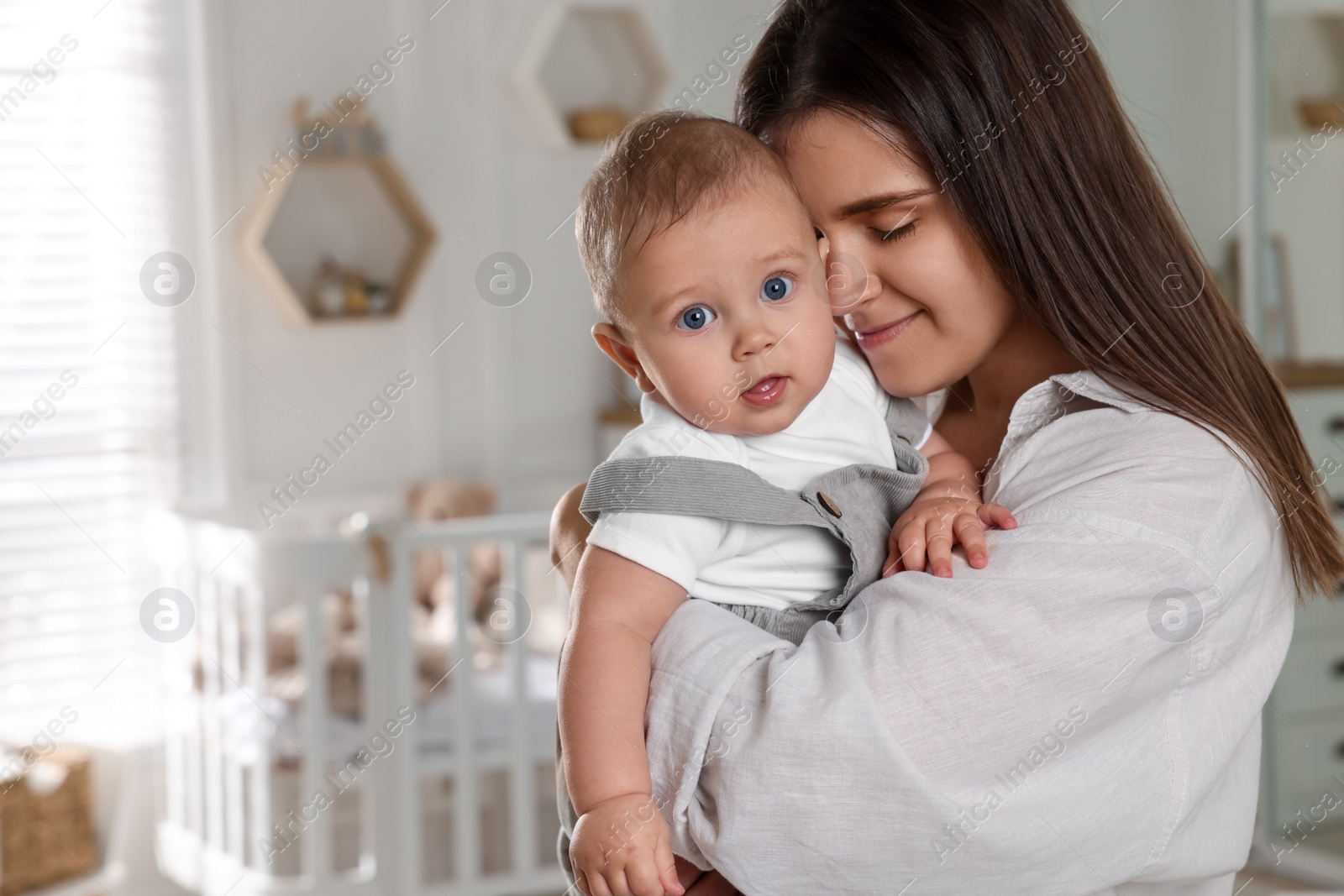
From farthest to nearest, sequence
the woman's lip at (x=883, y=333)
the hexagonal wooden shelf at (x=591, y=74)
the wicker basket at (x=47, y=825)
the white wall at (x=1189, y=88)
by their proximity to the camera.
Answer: the hexagonal wooden shelf at (x=591, y=74), the white wall at (x=1189, y=88), the wicker basket at (x=47, y=825), the woman's lip at (x=883, y=333)

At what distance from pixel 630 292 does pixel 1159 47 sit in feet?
9.00

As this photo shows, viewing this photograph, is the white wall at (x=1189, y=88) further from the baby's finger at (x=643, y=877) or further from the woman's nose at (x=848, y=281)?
the baby's finger at (x=643, y=877)

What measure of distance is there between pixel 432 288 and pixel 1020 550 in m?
3.07

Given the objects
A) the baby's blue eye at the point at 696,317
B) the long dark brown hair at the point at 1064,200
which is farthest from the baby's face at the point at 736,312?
the long dark brown hair at the point at 1064,200

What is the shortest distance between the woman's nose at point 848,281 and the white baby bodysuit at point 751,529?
→ 63 mm

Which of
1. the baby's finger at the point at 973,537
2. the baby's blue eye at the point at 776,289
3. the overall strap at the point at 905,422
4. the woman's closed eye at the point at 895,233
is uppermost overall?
the woman's closed eye at the point at 895,233

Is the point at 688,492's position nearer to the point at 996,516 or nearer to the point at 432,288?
the point at 996,516

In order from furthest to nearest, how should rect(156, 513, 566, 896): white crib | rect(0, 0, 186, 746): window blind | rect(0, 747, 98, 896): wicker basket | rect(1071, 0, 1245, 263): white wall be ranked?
rect(0, 0, 186, 746): window blind
rect(1071, 0, 1245, 263): white wall
rect(0, 747, 98, 896): wicker basket
rect(156, 513, 566, 896): white crib

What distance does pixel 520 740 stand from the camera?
2.69m

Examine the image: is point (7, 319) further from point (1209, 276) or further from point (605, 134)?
point (1209, 276)

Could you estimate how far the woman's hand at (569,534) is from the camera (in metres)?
1.04

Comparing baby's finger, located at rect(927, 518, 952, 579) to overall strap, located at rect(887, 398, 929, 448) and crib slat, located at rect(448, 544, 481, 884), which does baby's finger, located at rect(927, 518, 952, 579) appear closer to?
overall strap, located at rect(887, 398, 929, 448)

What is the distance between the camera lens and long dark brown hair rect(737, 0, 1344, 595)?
34.9 inches

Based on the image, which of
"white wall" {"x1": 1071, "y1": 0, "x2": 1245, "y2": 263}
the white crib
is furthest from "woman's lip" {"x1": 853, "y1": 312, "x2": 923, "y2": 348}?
"white wall" {"x1": 1071, "y1": 0, "x2": 1245, "y2": 263}
